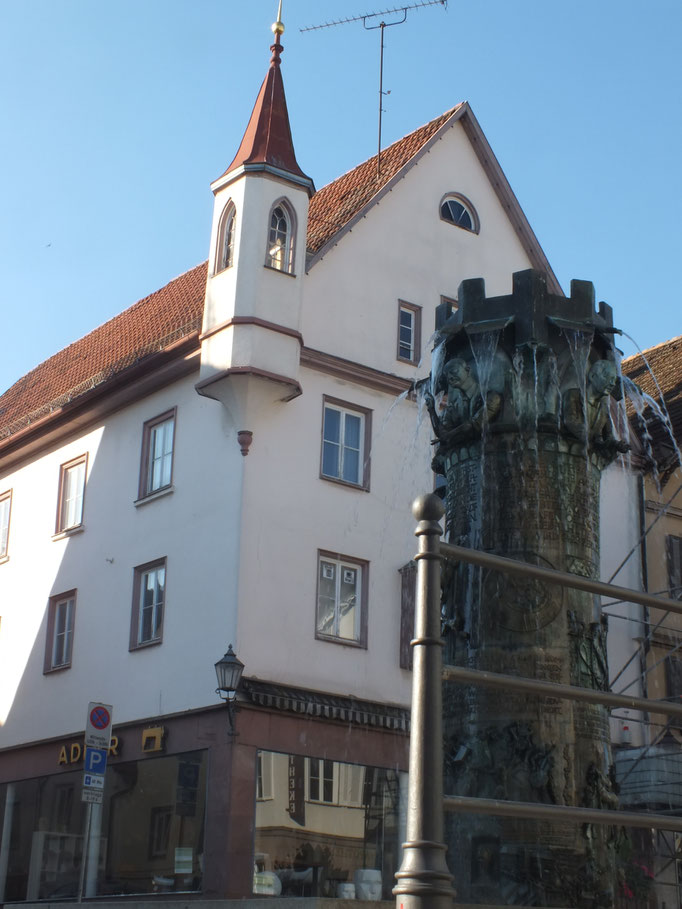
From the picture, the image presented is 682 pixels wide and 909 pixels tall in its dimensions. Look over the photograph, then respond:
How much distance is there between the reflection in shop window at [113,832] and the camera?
2106 cm

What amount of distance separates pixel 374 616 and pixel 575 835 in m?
15.4

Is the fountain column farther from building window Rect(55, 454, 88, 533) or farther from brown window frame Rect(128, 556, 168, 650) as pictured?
building window Rect(55, 454, 88, 533)

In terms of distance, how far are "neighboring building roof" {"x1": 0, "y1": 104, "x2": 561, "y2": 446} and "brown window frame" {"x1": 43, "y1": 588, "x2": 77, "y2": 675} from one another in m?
3.70

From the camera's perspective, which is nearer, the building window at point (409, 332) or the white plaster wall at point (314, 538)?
the white plaster wall at point (314, 538)

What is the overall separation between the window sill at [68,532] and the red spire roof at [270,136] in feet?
23.3

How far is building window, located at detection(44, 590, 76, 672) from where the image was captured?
2589 cm

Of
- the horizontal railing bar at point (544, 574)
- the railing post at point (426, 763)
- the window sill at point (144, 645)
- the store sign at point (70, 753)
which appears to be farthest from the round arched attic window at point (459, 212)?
the railing post at point (426, 763)

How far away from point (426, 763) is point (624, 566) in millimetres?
24187

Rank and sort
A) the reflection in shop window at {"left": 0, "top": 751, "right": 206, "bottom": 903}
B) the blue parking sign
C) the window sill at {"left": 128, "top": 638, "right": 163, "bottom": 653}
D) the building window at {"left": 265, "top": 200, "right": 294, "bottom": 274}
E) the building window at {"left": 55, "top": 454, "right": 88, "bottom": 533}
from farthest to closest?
1. the building window at {"left": 55, "top": 454, "right": 88, "bottom": 533}
2. the building window at {"left": 265, "top": 200, "right": 294, "bottom": 274}
3. the window sill at {"left": 128, "top": 638, "right": 163, "bottom": 653}
4. the reflection in shop window at {"left": 0, "top": 751, "right": 206, "bottom": 903}
5. the blue parking sign

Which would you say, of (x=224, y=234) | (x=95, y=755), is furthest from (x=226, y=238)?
(x=95, y=755)

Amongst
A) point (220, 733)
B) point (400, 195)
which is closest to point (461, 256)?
point (400, 195)

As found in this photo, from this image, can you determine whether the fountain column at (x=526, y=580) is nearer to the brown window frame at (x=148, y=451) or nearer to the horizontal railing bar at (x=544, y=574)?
the horizontal railing bar at (x=544, y=574)

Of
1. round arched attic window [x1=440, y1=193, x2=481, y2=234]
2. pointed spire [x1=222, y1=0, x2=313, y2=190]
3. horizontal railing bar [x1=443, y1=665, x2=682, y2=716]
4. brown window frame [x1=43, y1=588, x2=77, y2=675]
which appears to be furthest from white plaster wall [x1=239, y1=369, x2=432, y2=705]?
horizontal railing bar [x1=443, y1=665, x2=682, y2=716]

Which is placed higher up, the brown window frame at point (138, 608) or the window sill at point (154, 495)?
the window sill at point (154, 495)
